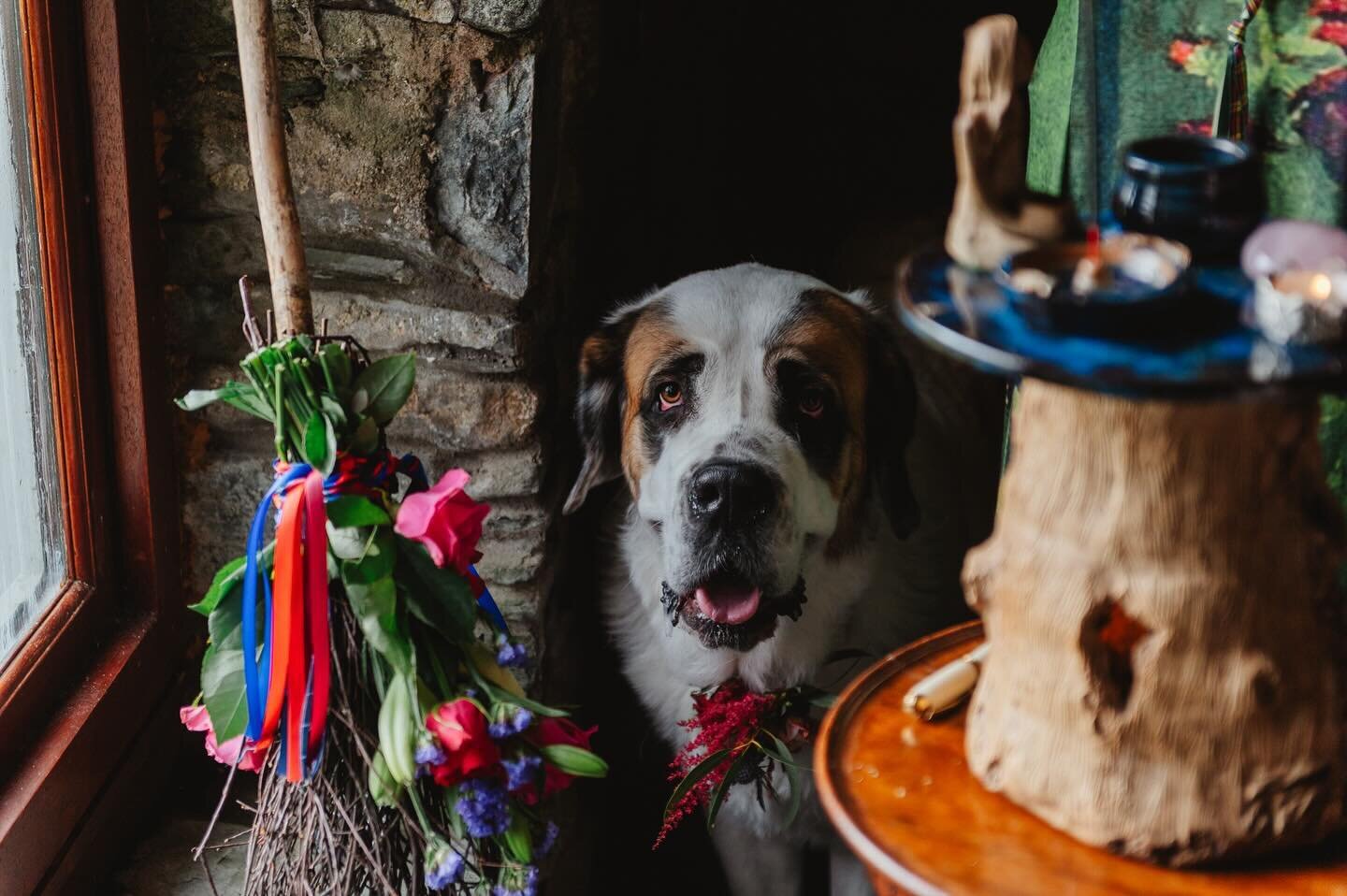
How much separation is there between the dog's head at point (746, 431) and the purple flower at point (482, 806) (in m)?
0.41

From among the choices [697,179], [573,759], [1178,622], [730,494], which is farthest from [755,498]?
[697,179]

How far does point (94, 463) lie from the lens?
1476 millimetres

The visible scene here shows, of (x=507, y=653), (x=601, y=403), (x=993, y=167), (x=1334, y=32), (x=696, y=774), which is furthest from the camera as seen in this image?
(x=601, y=403)

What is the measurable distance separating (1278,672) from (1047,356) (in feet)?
0.90

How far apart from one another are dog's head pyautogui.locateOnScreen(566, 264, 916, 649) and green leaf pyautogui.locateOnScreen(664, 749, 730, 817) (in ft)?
0.42

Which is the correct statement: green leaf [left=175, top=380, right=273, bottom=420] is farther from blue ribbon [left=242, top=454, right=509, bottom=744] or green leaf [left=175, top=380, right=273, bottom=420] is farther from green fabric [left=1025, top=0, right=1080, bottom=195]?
green fabric [left=1025, top=0, right=1080, bottom=195]

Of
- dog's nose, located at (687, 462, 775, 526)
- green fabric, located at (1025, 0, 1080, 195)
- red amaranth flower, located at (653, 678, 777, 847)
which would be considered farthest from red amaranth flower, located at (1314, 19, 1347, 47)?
red amaranth flower, located at (653, 678, 777, 847)

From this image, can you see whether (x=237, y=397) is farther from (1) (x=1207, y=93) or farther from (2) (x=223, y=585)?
(1) (x=1207, y=93)

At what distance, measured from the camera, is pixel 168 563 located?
1.59 meters

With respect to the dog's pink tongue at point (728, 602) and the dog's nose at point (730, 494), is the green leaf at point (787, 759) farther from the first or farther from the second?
the dog's nose at point (730, 494)

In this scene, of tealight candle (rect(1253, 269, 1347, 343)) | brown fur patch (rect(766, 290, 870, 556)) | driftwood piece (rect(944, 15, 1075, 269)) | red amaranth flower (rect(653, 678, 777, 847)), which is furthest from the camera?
brown fur patch (rect(766, 290, 870, 556))

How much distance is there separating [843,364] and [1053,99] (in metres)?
0.56

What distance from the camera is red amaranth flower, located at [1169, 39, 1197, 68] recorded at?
107cm

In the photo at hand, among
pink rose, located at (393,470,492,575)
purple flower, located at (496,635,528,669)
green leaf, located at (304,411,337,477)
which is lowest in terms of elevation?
purple flower, located at (496,635,528,669)
